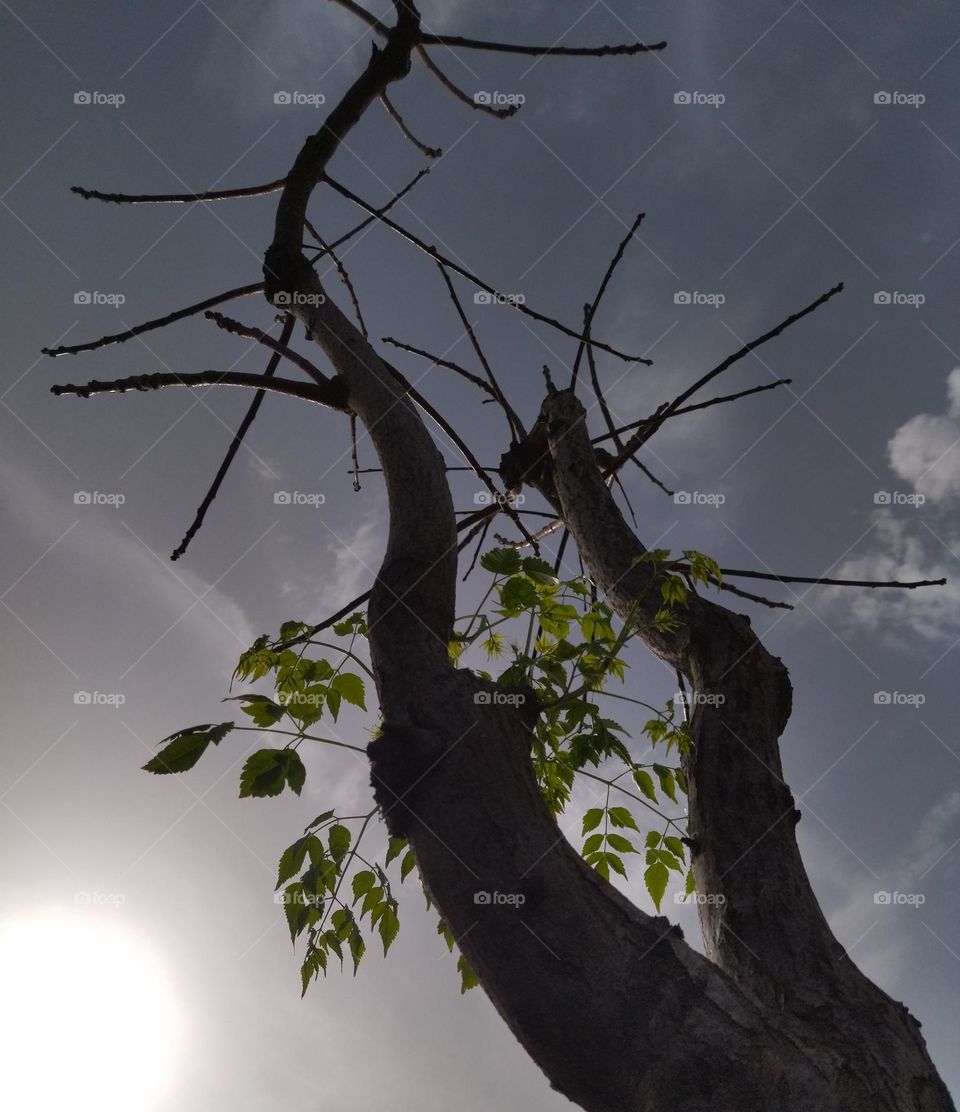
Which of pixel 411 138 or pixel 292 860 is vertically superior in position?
pixel 411 138

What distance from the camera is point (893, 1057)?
Result: 100cm

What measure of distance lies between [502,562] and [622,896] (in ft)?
3.44

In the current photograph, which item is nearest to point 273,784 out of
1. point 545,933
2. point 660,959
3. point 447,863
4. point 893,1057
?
point 447,863

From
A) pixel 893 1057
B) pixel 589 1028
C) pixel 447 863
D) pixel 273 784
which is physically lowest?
pixel 893 1057

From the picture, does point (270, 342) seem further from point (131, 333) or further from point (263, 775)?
point (263, 775)

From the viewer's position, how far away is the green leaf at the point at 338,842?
1501 mm

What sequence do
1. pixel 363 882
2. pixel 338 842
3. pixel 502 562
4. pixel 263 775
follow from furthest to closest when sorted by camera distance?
pixel 502 562 < pixel 363 882 < pixel 338 842 < pixel 263 775

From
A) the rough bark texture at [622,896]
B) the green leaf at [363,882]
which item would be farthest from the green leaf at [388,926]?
the rough bark texture at [622,896]

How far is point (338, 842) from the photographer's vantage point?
1.50 m

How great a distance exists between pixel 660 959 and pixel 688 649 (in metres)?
0.81

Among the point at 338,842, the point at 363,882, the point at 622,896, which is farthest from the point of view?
the point at 363,882

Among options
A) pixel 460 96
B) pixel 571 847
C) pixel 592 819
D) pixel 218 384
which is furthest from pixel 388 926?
pixel 460 96

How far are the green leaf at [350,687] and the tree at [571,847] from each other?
0.14m

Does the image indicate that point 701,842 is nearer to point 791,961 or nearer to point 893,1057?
point 791,961
